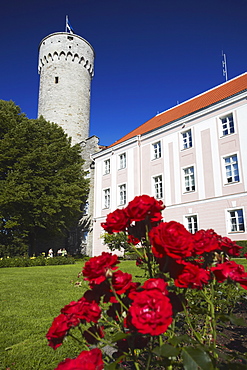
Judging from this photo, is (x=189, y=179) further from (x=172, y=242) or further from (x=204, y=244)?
(x=172, y=242)

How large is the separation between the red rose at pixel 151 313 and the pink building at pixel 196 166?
16530mm

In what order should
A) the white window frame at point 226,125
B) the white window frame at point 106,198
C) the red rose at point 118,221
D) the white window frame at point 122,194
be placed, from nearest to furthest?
the red rose at point 118,221 → the white window frame at point 226,125 → the white window frame at point 122,194 → the white window frame at point 106,198

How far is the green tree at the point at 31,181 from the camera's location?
20781 mm

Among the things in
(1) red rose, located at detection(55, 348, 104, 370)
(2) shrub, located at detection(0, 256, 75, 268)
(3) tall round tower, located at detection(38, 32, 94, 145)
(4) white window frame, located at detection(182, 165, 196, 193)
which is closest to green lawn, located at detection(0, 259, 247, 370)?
(1) red rose, located at detection(55, 348, 104, 370)

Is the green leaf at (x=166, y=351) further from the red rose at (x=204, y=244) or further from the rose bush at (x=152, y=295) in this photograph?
the red rose at (x=204, y=244)

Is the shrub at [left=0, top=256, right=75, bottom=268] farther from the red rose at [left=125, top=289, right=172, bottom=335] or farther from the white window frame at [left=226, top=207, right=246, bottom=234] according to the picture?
the red rose at [left=125, top=289, right=172, bottom=335]

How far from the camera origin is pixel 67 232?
96.3 ft

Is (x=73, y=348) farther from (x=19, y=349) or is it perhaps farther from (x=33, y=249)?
(x=33, y=249)

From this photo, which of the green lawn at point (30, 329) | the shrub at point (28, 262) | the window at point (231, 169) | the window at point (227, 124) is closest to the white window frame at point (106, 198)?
the shrub at point (28, 262)

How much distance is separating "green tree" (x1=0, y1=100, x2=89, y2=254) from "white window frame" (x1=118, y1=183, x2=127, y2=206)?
3787 millimetres

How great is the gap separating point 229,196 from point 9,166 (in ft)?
55.7

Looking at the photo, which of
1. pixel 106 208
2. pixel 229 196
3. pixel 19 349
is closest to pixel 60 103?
pixel 106 208

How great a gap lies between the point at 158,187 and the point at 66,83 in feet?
62.4

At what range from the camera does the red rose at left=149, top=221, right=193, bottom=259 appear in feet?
4.15
